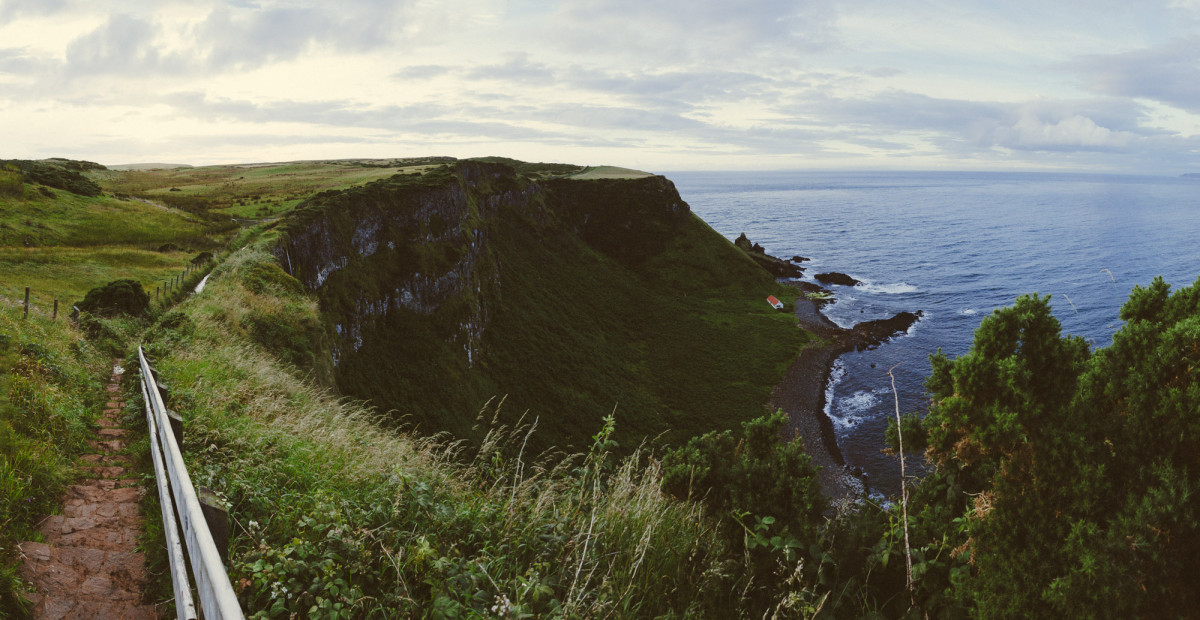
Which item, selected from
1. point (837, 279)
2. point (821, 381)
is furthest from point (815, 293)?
point (821, 381)

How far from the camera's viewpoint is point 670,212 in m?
118

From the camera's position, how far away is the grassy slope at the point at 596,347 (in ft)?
164

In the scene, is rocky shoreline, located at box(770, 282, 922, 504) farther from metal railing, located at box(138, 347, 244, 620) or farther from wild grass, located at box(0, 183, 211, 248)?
wild grass, located at box(0, 183, 211, 248)

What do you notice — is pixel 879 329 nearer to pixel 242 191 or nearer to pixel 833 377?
pixel 833 377

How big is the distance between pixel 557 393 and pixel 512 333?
12.1m

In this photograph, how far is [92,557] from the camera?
533 centimetres

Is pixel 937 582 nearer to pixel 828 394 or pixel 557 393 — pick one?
pixel 557 393

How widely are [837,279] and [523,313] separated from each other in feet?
224

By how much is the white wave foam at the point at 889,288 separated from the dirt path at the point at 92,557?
110032 mm

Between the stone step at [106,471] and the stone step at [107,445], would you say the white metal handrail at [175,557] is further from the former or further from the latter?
the stone step at [107,445]

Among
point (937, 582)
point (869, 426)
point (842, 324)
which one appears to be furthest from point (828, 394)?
point (937, 582)

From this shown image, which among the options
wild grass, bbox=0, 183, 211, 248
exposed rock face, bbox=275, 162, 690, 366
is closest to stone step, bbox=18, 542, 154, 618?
exposed rock face, bbox=275, 162, 690, 366

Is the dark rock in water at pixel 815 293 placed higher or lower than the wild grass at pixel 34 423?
lower

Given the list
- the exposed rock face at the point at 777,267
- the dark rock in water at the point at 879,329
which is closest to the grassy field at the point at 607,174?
the exposed rock face at the point at 777,267
